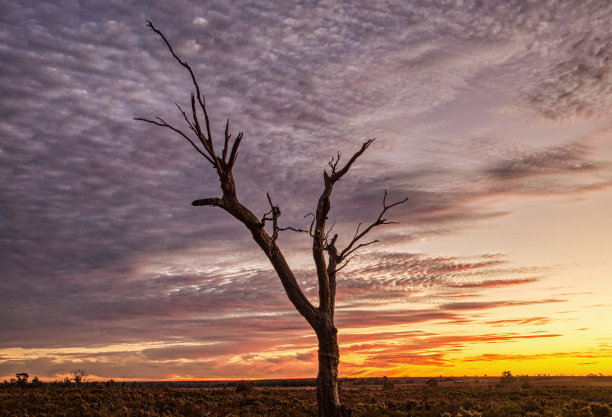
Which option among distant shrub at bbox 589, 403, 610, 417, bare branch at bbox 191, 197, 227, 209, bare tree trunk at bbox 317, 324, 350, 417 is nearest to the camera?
bare branch at bbox 191, 197, 227, 209

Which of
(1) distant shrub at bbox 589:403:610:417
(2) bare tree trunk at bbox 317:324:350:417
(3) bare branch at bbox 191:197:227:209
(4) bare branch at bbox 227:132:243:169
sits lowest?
(1) distant shrub at bbox 589:403:610:417

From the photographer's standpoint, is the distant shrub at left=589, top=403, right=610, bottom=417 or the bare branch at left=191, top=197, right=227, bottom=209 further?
the distant shrub at left=589, top=403, right=610, bottom=417

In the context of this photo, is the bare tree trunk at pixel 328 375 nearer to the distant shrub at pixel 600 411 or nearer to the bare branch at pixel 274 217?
the bare branch at pixel 274 217

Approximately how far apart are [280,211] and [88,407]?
19.7 metres

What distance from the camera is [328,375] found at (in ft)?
41.2

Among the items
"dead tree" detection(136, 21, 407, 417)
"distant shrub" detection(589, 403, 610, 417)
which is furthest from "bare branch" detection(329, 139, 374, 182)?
"distant shrub" detection(589, 403, 610, 417)

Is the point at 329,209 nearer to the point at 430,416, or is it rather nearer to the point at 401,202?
the point at 401,202

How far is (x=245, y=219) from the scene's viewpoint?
38.3ft

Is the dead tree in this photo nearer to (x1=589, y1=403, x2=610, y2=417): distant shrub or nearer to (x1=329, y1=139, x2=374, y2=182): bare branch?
(x1=329, y1=139, x2=374, y2=182): bare branch

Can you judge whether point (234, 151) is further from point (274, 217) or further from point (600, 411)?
point (600, 411)

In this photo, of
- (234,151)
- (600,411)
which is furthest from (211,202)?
(600,411)

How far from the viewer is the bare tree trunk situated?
488 inches

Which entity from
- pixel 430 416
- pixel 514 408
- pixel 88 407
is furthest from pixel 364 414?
pixel 88 407

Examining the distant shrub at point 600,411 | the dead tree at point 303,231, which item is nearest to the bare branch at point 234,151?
the dead tree at point 303,231
